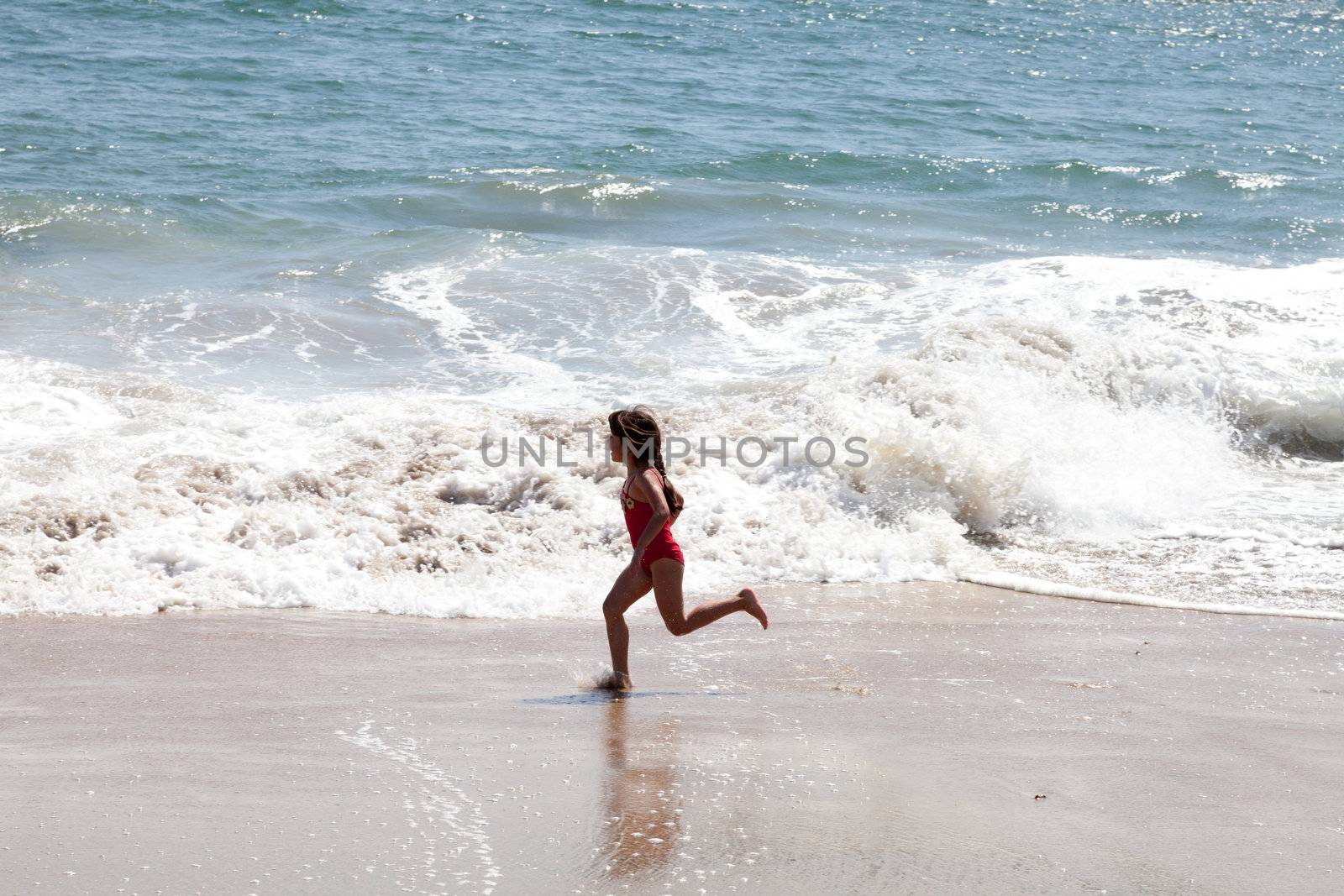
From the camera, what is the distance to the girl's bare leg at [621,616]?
5316 mm

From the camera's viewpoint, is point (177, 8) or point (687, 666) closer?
→ point (687, 666)

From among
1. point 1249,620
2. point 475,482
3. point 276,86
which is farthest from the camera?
point 276,86

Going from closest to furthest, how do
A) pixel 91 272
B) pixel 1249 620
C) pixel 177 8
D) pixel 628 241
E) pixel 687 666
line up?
pixel 687 666 → pixel 1249 620 → pixel 91 272 → pixel 628 241 → pixel 177 8

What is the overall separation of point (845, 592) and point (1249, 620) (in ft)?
6.84

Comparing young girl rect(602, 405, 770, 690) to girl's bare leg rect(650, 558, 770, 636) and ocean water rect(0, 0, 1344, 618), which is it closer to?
girl's bare leg rect(650, 558, 770, 636)

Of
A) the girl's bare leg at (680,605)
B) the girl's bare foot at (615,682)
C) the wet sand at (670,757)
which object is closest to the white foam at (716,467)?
the wet sand at (670,757)

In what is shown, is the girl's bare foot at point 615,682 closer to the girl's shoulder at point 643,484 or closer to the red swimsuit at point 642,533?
the red swimsuit at point 642,533

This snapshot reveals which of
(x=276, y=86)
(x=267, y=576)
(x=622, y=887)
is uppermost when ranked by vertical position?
(x=276, y=86)

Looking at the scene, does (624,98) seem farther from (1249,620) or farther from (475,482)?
(1249,620)

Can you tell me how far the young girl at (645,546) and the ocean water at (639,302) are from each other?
152cm

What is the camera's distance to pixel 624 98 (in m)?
21.0

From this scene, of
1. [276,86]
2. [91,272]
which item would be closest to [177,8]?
[276,86]

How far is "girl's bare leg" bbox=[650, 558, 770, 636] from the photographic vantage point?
17.7ft

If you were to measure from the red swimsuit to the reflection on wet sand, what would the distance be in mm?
648
